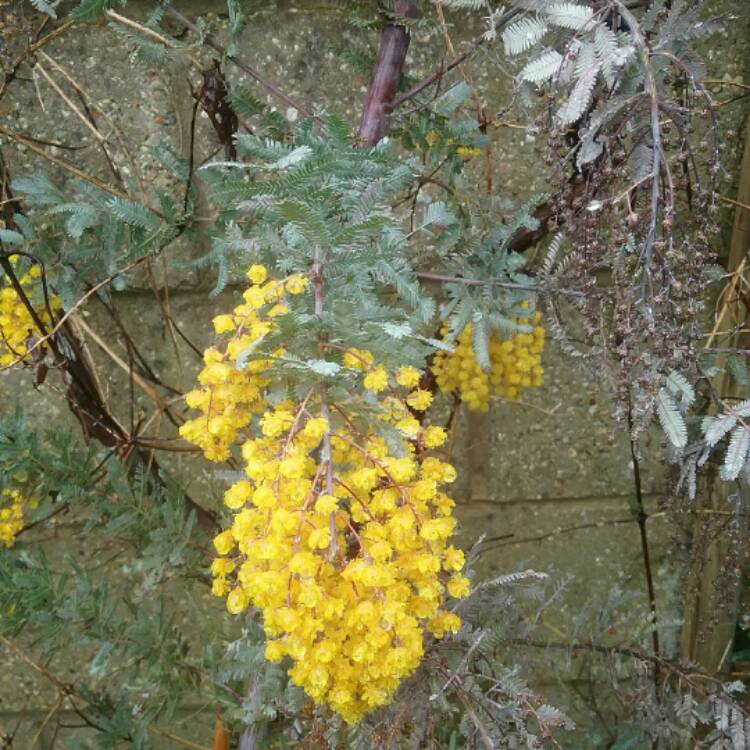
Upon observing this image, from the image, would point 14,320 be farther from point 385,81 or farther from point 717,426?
point 717,426

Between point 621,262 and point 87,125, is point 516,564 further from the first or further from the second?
point 87,125

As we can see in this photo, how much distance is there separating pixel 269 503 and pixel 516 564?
1023mm

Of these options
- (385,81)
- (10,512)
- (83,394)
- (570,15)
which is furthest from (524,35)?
(10,512)

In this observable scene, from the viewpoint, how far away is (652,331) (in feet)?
2.61

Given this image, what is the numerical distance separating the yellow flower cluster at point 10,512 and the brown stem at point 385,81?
0.73m

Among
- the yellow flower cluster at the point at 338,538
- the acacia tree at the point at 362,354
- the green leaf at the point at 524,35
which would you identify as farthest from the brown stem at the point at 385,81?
the yellow flower cluster at the point at 338,538

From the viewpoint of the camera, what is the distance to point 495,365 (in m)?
1.28

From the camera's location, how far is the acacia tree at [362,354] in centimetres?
78

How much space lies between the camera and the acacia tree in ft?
2.57

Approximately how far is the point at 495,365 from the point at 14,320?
0.70 metres

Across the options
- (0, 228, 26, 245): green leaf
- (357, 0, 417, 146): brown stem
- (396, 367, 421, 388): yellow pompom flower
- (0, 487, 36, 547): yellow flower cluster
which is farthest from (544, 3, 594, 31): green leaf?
(0, 487, 36, 547): yellow flower cluster

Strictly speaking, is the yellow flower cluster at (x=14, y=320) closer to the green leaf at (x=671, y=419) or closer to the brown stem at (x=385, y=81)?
the brown stem at (x=385, y=81)

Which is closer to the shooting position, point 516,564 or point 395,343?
point 395,343

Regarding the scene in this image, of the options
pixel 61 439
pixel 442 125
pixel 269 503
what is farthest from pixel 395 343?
pixel 61 439
